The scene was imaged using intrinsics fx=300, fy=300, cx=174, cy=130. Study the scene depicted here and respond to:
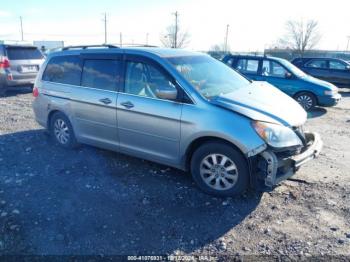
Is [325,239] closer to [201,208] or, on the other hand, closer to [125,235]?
[201,208]

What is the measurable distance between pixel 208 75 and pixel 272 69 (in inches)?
233

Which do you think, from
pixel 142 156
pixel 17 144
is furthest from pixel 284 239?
pixel 17 144

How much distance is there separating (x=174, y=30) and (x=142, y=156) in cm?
5191

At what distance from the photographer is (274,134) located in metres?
3.38

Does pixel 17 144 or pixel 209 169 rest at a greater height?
pixel 209 169

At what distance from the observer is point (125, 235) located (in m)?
3.04

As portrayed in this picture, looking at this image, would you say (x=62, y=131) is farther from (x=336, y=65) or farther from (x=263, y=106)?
(x=336, y=65)

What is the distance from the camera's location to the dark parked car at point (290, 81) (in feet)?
29.8

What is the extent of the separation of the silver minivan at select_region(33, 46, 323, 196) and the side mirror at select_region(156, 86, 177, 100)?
0.01 metres

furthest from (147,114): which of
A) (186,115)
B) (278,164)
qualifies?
(278,164)

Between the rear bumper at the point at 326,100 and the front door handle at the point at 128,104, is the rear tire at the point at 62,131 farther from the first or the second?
the rear bumper at the point at 326,100

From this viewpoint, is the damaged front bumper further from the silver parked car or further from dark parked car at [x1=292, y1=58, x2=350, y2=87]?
dark parked car at [x1=292, y1=58, x2=350, y2=87]

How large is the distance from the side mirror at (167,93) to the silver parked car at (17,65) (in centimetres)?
827

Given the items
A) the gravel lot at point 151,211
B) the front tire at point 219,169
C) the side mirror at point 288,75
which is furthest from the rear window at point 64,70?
the side mirror at point 288,75
